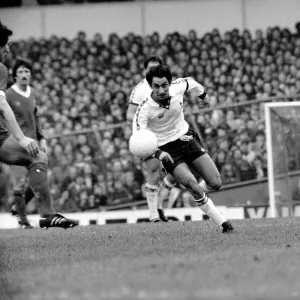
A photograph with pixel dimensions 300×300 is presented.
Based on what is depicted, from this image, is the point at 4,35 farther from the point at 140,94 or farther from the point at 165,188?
the point at 165,188

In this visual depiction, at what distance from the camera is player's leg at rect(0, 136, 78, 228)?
33.0 feet

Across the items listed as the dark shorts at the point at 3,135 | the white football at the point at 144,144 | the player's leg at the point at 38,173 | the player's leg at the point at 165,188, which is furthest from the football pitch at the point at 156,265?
the player's leg at the point at 165,188

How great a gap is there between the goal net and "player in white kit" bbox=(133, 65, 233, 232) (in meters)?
6.21

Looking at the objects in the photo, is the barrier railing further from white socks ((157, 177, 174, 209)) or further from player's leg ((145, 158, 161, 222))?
player's leg ((145, 158, 161, 222))

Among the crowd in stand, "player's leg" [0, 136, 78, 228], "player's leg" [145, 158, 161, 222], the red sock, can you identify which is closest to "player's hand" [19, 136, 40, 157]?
"player's leg" [0, 136, 78, 228]

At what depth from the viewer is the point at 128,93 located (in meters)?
23.0

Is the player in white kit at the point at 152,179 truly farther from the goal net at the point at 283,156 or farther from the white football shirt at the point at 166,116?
the goal net at the point at 283,156

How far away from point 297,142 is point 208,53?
20.7 feet

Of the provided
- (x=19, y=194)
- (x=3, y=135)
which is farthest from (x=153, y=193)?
(x=3, y=135)

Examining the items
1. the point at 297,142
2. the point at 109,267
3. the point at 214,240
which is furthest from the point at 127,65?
the point at 109,267

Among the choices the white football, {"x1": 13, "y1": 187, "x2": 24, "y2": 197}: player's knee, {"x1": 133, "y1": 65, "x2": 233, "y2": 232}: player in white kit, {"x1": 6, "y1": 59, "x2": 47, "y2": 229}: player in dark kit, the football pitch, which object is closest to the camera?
the football pitch

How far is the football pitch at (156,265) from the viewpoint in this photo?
6.31 m

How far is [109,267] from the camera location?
753 cm

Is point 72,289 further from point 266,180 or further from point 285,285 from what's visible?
point 266,180
